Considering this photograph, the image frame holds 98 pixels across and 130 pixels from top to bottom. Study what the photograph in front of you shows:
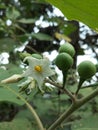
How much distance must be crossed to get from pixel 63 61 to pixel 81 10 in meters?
0.42

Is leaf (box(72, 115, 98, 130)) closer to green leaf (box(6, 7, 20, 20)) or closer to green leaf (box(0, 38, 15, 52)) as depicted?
green leaf (box(0, 38, 15, 52))

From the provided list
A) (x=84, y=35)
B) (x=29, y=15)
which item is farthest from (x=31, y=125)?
(x=84, y=35)

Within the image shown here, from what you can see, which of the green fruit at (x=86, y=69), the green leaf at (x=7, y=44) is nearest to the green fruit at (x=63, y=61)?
the green fruit at (x=86, y=69)

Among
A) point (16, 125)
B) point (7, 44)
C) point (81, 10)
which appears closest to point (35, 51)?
point (7, 44)

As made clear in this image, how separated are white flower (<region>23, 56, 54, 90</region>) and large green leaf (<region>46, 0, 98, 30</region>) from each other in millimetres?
446

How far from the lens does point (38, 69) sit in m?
1.24

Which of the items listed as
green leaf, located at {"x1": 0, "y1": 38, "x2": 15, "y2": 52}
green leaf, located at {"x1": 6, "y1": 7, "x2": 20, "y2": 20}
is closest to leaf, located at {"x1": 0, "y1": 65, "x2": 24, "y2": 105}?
green leaf, located at {"x1": 0, "y1": 38, "x2": 15, "y2": 52}

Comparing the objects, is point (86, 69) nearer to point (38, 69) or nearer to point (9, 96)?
point (38, 69)

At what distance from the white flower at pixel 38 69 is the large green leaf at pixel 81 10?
45 centimetres

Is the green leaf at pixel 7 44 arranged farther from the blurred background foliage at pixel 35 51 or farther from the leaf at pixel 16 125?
the leaf at pixel 16 125

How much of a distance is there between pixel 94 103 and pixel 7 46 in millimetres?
893

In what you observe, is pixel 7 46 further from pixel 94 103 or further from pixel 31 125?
pixel 31 125

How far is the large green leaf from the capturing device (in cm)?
69

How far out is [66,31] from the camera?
3.62m
